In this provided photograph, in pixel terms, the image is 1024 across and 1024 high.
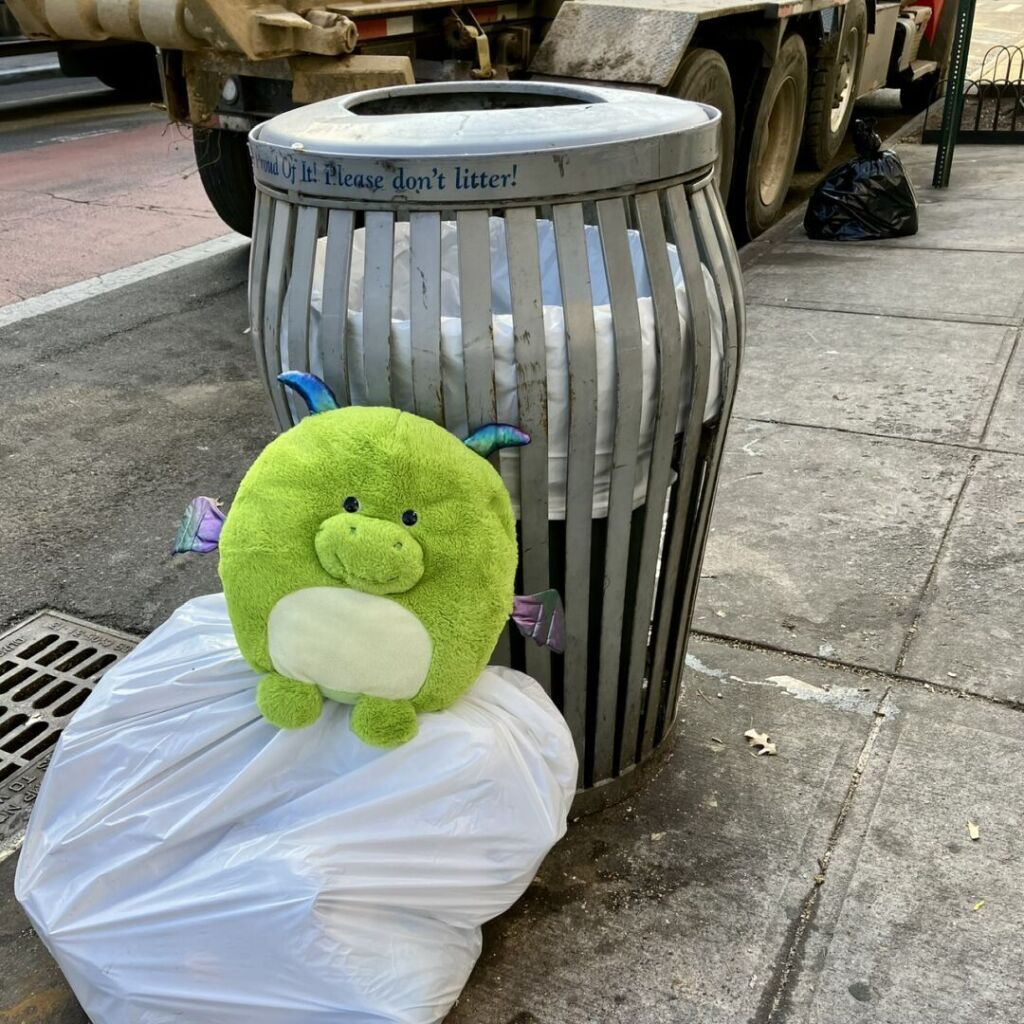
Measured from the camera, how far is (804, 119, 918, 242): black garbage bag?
6.39 meters

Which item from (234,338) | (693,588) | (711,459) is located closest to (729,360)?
(711,459)

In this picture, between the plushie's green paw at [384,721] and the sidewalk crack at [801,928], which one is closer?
the plushie's green paw at [384,721]

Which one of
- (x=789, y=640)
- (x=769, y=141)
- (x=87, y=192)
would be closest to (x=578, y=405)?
(x=789, y=640)

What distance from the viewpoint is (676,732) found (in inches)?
102

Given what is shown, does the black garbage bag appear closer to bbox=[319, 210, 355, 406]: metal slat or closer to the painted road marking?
the painted road marking

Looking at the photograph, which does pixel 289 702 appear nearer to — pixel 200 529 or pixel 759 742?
pixel 200 529

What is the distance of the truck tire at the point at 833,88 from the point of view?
7.35 m

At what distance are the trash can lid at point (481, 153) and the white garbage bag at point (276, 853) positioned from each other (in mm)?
835

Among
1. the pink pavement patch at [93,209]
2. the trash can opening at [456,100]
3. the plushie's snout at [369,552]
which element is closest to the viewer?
the plushie's snout at [369,552]

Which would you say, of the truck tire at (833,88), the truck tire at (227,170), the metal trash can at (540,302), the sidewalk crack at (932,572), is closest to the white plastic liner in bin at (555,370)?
the metal trash can at (540,302)

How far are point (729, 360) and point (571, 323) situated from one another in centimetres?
38

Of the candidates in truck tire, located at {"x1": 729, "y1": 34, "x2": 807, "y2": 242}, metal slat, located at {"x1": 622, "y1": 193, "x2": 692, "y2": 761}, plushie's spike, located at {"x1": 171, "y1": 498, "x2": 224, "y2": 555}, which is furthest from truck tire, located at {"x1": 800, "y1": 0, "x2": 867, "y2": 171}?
plushie's spike, located at {"x1": 171, "y1": 498, "x2": 224, "y2": 555}

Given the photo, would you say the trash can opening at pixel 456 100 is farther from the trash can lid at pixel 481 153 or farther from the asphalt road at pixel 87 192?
the asphalt road at pixel 87 192

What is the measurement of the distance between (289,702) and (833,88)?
7157 mm
